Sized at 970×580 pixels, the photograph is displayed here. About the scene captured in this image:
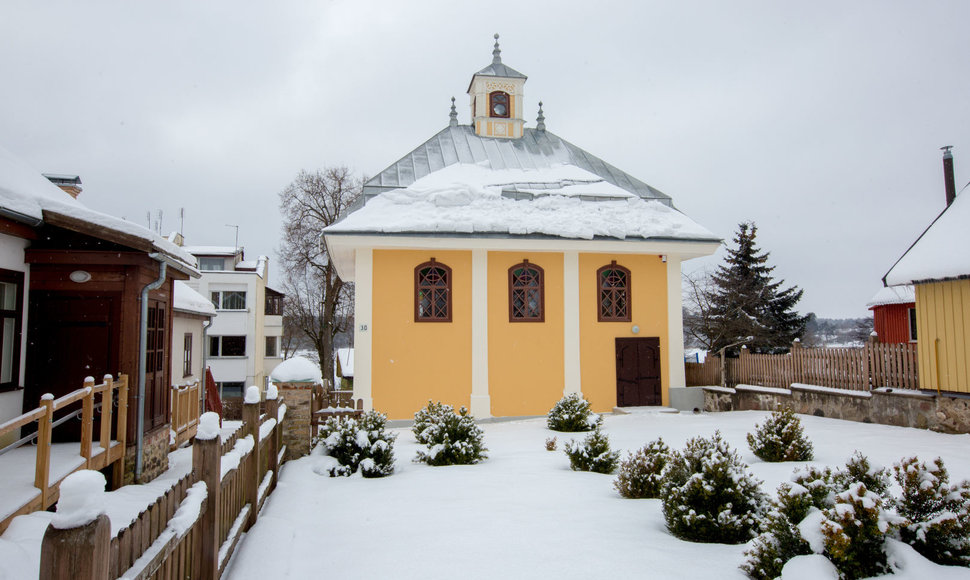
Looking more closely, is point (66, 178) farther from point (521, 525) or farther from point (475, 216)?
point (521, 525)

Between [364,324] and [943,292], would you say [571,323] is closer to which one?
[364,324]

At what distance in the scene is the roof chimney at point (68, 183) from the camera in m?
13.1

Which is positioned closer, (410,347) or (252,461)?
(252,461)

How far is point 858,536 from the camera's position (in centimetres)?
370

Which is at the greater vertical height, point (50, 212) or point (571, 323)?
point (50, 212)

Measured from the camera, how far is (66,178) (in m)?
13.4

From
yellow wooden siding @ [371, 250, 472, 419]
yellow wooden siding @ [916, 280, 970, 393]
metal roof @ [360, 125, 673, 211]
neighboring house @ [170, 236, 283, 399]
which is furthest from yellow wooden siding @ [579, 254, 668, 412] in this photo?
neighboring house @ [170, 236, 283, 399]

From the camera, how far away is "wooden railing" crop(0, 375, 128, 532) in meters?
5.15

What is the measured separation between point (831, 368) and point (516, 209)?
8.19 m

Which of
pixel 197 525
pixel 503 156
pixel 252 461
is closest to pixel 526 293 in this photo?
pixel 503 156

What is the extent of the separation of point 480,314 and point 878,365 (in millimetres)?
8742

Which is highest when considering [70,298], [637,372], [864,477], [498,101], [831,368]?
[498,101]

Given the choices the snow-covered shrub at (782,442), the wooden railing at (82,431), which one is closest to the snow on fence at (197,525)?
the wooden railing at (82,431)

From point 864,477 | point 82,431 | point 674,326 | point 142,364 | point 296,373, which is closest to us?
point 864,477
